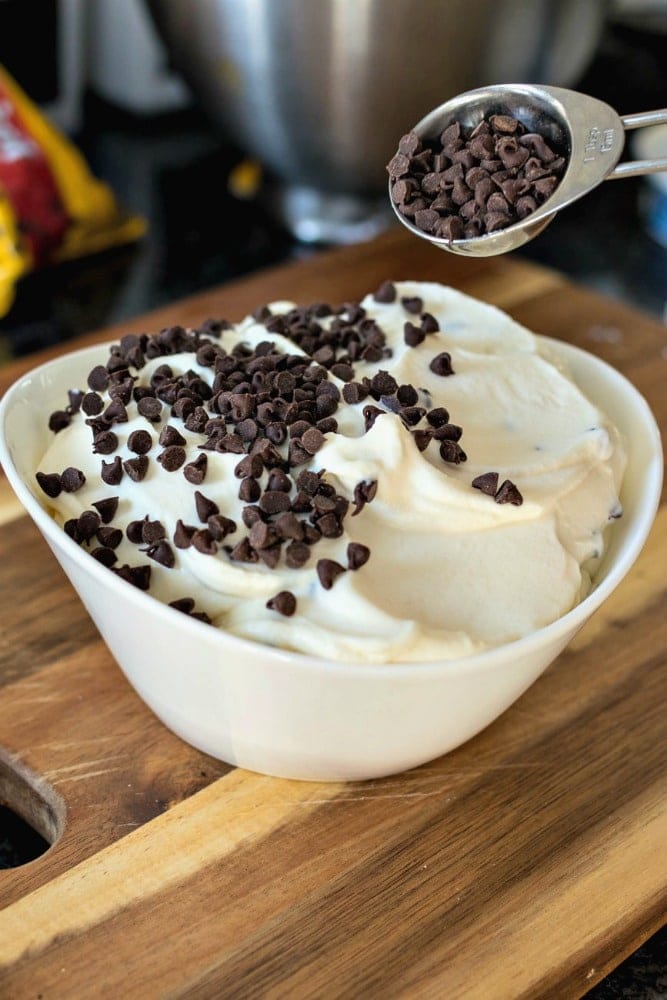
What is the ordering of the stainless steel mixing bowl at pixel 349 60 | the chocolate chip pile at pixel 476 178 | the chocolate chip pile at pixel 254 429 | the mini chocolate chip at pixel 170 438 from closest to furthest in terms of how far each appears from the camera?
1. the chocolate chip pile at pixel 254 429
2. the mini chocolate chip at pixel 170 438
3. the chocolate chip pile at pixel 476 178
4. the stainless steel mixing bowl at pixel 349 60

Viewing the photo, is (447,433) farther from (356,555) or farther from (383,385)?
(356,555)

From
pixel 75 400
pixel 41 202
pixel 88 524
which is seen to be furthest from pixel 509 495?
pixel 41 202

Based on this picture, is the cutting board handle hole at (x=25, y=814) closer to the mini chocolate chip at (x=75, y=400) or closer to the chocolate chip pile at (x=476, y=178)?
the mini chocolate chip at (x=75, y=400)

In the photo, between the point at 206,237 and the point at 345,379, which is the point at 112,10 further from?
the point at 345,379

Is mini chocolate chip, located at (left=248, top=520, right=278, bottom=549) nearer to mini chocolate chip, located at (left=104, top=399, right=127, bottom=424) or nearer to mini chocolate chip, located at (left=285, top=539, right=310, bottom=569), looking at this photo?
mini chocolate chip, located at (left=285, top=539, right=310, bottom=569)

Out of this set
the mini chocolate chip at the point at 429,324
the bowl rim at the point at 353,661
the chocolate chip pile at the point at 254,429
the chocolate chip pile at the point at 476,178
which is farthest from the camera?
the mini chocolate chip at the point at 429,324

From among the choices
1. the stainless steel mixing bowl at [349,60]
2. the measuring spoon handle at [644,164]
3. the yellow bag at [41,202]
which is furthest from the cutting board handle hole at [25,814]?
the stainless steel mixing bowl at [349,60]

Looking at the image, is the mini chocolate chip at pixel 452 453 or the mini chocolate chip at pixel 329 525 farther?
the mini chocolate chip at pixel 452 453
